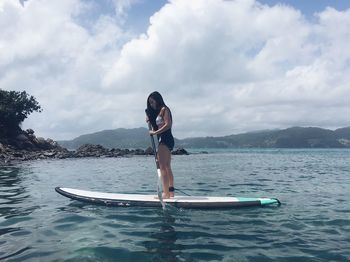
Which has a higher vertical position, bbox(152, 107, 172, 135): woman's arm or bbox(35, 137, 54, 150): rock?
bbox(35, 137, 54, 150): rock

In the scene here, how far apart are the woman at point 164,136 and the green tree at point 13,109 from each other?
6320cm

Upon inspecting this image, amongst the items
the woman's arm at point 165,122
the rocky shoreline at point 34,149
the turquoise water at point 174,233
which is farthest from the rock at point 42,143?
the woman's arm at point 165,122

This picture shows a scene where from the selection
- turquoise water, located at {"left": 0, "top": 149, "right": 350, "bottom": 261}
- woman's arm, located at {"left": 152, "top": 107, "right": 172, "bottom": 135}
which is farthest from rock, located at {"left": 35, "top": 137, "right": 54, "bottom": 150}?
woman's arm, located at {"left": 152, "top": 107, "right": 172, "bottom": 135}

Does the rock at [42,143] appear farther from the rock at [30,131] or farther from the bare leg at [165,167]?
the bare leg at [165,167]

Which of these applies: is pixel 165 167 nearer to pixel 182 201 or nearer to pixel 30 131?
pixel 182 201

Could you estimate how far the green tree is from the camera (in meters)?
65.7

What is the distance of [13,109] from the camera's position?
6656 cm

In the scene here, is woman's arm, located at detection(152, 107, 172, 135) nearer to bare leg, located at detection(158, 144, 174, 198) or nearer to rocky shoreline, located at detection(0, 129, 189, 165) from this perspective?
bare leg, located at detection(158, 144, 174, 198)

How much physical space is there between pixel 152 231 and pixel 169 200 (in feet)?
9.14

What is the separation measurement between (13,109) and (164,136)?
64.5 m

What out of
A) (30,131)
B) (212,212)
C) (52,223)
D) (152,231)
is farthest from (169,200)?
(30,131)

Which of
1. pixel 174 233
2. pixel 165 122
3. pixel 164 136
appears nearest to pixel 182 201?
pixel 164 136

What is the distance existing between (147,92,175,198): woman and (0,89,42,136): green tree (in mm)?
63197

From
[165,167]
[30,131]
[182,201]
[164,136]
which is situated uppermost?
[30,131]
